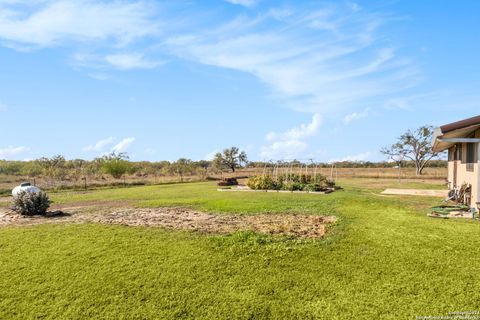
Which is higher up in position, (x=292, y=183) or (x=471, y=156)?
(x=471, y=156)

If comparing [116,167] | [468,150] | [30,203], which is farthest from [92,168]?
[468,150]

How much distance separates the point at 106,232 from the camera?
328 inches

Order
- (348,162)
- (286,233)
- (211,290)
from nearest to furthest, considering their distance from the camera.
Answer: (211,290) < (286,233) < (348,162)

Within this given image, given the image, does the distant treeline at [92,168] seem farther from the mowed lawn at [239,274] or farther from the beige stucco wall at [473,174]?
the mowed lawn at [239,274]

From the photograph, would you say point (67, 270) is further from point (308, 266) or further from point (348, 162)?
point (348, 162)

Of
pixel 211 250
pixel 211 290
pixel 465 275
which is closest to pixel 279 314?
pixel 211 290

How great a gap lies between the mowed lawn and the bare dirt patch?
61 centimetres

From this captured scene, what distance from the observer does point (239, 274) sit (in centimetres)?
560

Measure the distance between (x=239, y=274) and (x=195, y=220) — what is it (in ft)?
14.4

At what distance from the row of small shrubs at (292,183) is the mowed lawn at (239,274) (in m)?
10.6

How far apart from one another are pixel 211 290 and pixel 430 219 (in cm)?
738

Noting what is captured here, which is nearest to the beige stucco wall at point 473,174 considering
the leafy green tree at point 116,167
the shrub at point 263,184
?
the shrub at point 263,184

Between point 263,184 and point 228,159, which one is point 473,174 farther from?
point 228,159

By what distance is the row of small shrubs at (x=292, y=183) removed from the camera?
1920 centimetres
